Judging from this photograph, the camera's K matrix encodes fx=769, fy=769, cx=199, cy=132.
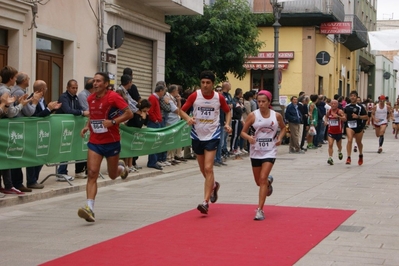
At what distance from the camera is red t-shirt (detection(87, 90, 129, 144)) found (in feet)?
33.0

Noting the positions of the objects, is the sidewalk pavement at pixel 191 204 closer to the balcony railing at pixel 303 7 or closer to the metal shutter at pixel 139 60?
the metal shutter at pixel 139 60

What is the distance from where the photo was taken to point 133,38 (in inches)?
934

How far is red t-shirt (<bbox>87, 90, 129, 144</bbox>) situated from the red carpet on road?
1.12 meters

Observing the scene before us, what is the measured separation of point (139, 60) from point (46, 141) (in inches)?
464

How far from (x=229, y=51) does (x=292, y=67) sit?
14.5m

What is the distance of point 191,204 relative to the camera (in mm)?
11922

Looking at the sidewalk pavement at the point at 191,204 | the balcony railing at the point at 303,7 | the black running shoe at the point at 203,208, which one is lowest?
the sidewalk pavement at the point at 191,204

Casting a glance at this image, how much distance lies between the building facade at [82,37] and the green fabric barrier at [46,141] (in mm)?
3226

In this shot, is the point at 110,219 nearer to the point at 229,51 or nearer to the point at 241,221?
the point at 241,221

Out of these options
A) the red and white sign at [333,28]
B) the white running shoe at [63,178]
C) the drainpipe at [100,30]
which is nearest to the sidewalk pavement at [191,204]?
the white running shoe at [63,178]

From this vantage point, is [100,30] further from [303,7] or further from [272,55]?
[272,55]

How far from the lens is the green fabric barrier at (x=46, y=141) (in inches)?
461

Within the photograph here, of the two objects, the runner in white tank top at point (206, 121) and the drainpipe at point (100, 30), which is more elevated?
the drainpipe at point (100, 30)

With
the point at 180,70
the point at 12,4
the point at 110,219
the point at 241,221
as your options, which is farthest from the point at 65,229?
the point at 180,70
